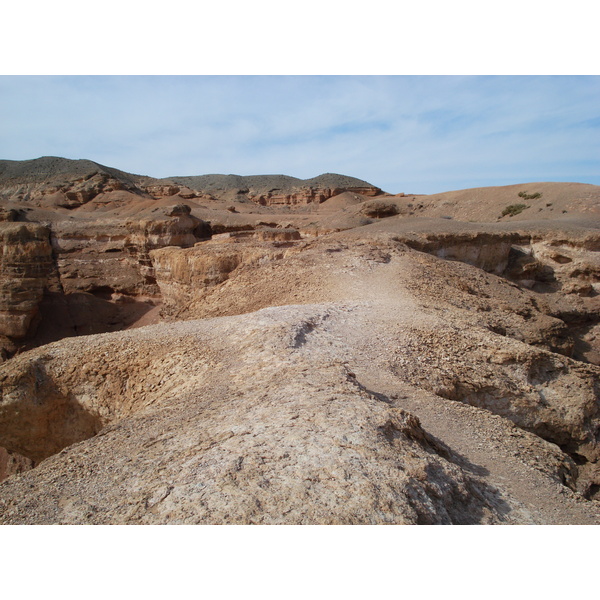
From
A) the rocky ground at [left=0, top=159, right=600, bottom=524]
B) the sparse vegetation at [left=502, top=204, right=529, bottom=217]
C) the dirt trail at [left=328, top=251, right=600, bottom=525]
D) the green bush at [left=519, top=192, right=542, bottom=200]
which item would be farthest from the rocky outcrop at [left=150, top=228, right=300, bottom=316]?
the green bush at [left=519, top=192, right=542, bottom=200]

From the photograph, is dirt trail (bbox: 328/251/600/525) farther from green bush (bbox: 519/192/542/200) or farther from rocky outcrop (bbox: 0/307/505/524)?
green bush (bbox: 519/192/542/200)

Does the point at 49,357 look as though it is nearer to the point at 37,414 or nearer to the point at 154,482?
the point at 37,414

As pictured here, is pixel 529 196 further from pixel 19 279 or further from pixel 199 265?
pixel 19 279

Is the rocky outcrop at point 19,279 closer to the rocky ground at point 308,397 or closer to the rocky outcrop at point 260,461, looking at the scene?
the rocky ground at point 308,397

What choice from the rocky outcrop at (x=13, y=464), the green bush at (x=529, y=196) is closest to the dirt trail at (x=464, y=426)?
the rocky outcrop at (x=13, y=464)

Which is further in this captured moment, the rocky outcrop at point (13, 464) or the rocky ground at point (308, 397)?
the rocky outcrop at point (13, 464)

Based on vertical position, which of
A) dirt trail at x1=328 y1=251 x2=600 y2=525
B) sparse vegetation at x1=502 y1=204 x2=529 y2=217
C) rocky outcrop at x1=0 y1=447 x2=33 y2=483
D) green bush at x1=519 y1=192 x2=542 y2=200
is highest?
green bush at x1=519 y1=192 x2=542 y2=200

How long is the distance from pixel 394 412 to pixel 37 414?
4.37 metres

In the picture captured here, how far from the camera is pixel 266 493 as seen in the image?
254 centimetres

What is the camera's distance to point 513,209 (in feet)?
86.2

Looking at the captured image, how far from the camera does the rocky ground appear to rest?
8.98ft

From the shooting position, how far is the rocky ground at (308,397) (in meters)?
2.74

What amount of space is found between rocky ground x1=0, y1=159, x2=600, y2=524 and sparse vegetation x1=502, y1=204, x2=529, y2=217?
13334mm

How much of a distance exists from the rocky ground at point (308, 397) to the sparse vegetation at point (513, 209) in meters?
13.3
